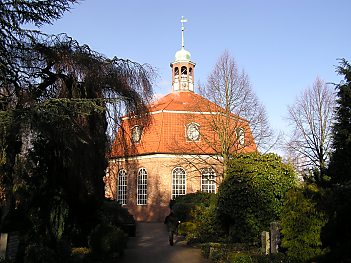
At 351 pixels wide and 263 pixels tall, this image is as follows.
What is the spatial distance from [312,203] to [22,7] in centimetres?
874

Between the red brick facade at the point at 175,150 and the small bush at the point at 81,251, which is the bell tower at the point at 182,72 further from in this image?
the small bush at the point at 81,251

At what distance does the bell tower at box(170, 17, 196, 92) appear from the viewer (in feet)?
135

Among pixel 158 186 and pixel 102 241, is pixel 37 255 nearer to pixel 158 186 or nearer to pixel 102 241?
pixel 102 241

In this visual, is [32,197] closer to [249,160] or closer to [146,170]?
[249,160]

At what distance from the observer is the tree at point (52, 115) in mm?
8242

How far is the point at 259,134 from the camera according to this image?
26.6 meters

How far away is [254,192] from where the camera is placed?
1499 centimetres

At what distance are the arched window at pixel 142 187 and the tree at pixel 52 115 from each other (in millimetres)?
24064

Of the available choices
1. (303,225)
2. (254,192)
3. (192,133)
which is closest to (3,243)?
(303,225)

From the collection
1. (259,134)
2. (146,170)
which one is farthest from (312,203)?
(146,170)

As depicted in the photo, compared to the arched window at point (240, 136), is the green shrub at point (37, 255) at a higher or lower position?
lower

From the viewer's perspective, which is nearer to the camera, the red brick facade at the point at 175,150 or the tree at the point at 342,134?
the tree at the point at 342,134

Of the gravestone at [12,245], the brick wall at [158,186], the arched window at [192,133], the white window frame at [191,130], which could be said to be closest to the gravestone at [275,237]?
the gravestone at [12,245]

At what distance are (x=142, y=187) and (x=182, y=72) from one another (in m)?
12.4
